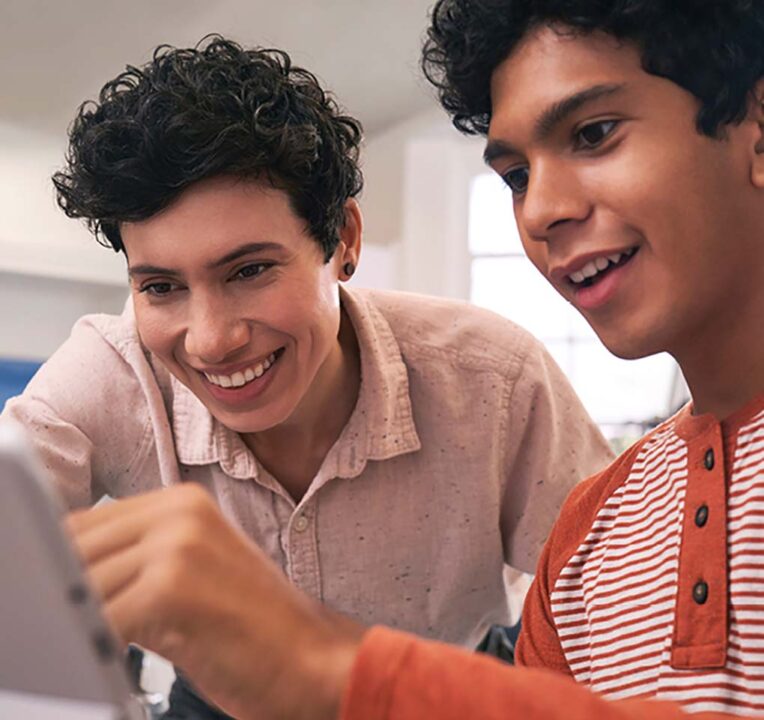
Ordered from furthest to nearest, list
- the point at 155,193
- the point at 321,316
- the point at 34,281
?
the point at 34,281 < the point at 321,316 < the point at 155,193

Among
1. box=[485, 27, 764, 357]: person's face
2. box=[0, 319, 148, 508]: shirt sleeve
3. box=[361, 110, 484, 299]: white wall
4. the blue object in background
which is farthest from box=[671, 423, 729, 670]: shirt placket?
the blue object in background

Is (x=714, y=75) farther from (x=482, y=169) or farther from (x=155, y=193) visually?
(x=482, y=169)

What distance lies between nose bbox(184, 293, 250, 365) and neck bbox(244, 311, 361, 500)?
236 mm

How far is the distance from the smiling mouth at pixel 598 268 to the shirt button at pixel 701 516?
0.65 feet

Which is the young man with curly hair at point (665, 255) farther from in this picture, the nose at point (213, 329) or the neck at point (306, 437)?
the neck at point (306, 437)

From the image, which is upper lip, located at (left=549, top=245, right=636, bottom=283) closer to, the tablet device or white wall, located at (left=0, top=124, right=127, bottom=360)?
the tablet device

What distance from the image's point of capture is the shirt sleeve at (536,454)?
1.42m

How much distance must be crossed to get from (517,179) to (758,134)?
201 millimetres

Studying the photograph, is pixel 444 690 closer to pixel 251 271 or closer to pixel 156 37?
pixel 251 271

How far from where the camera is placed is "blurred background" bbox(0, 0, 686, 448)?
121 inches

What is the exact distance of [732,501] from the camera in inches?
33.7

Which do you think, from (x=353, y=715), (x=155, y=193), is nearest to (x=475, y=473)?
(x=155, y=193)

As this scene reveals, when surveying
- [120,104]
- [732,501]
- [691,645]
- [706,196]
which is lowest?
[691,645]

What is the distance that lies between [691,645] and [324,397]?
0.69m
